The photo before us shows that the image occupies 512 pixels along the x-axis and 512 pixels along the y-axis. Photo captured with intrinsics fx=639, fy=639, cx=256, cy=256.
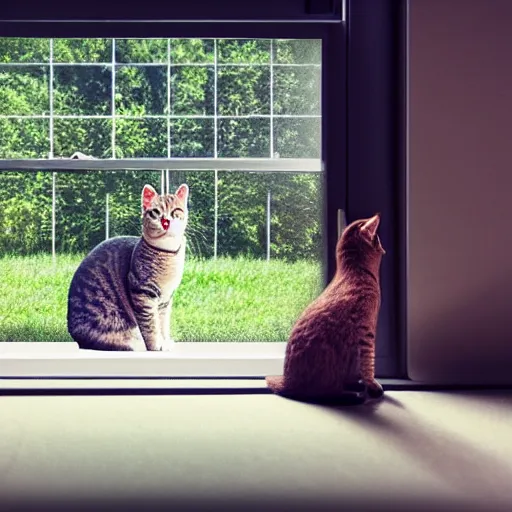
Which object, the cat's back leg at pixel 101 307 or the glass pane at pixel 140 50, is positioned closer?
the glass pane at pixel 140 50

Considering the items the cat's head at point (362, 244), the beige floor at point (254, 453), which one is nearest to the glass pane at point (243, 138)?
the cat's head at point (362, 244)

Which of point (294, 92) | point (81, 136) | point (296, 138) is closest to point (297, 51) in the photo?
point (294, 92)

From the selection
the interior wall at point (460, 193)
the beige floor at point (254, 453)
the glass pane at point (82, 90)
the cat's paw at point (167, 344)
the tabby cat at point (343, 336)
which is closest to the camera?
the beige floor at point (254, 453)

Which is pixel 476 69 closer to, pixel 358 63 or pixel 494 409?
pixel 358 63

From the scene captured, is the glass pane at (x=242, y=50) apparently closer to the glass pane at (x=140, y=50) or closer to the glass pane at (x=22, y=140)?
the glass pane at (x=140, y=50)

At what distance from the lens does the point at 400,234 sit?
4.69ft

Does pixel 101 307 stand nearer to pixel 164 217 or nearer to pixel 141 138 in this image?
pixel 164 217

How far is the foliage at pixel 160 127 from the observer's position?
1.49 metres

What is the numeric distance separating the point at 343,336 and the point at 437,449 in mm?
310

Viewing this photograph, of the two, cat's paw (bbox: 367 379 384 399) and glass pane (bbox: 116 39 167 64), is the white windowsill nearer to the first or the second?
cat's paw (bbox: 367 379 384 399)

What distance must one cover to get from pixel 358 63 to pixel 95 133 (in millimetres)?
625

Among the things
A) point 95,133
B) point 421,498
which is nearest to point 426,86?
point 95,133

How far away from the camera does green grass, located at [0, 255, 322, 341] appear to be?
60.1 inches

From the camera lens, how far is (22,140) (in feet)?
4.91
